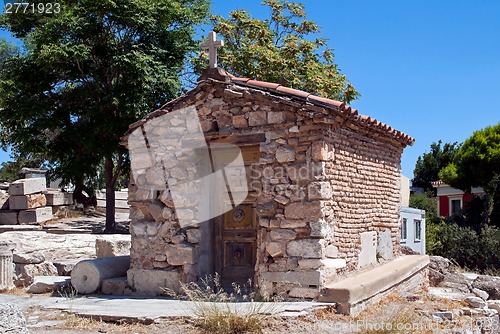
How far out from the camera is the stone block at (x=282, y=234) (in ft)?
25.6

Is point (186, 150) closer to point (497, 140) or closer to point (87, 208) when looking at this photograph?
point (87, 208)

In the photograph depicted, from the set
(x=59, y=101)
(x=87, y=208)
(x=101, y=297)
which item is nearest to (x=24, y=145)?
(x=59, y=101)

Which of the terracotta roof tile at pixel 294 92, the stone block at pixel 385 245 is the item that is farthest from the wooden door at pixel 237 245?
the stone block at pixel 385 245

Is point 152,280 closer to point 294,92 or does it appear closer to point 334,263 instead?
point 334,263

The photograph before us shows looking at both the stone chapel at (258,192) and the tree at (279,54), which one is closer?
the stone chapel at (258,192)

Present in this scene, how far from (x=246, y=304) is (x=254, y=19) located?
49.0ft

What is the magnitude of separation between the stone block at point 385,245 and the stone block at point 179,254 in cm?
348

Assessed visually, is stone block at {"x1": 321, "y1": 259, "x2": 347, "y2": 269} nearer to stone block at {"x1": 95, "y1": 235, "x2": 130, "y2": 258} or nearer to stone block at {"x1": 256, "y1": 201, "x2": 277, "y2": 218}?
stone block at {"x1": 256, "y1": 201, "x2": 277, "y2": 218}

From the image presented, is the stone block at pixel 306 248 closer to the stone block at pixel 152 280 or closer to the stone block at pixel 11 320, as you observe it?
the stone block at pixel 152 280

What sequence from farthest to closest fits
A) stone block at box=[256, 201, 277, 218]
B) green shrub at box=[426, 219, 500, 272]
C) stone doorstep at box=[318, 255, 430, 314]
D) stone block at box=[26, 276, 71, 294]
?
green shrub at box=[426, 219, 500, 272], stone block at box=[26, 276, 71, 294], stone block at box=[256, 201, 277, 218], stone doorstep at box=[318, 255, 430, 314]

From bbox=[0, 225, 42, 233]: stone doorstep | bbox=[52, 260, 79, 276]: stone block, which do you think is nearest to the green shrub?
bbox=[0, 225, 42, 233]: stone doorstep

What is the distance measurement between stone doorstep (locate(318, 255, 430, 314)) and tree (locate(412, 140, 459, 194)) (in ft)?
96.8

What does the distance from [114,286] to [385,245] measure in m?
4.81

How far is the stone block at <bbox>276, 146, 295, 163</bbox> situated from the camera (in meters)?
7.88
